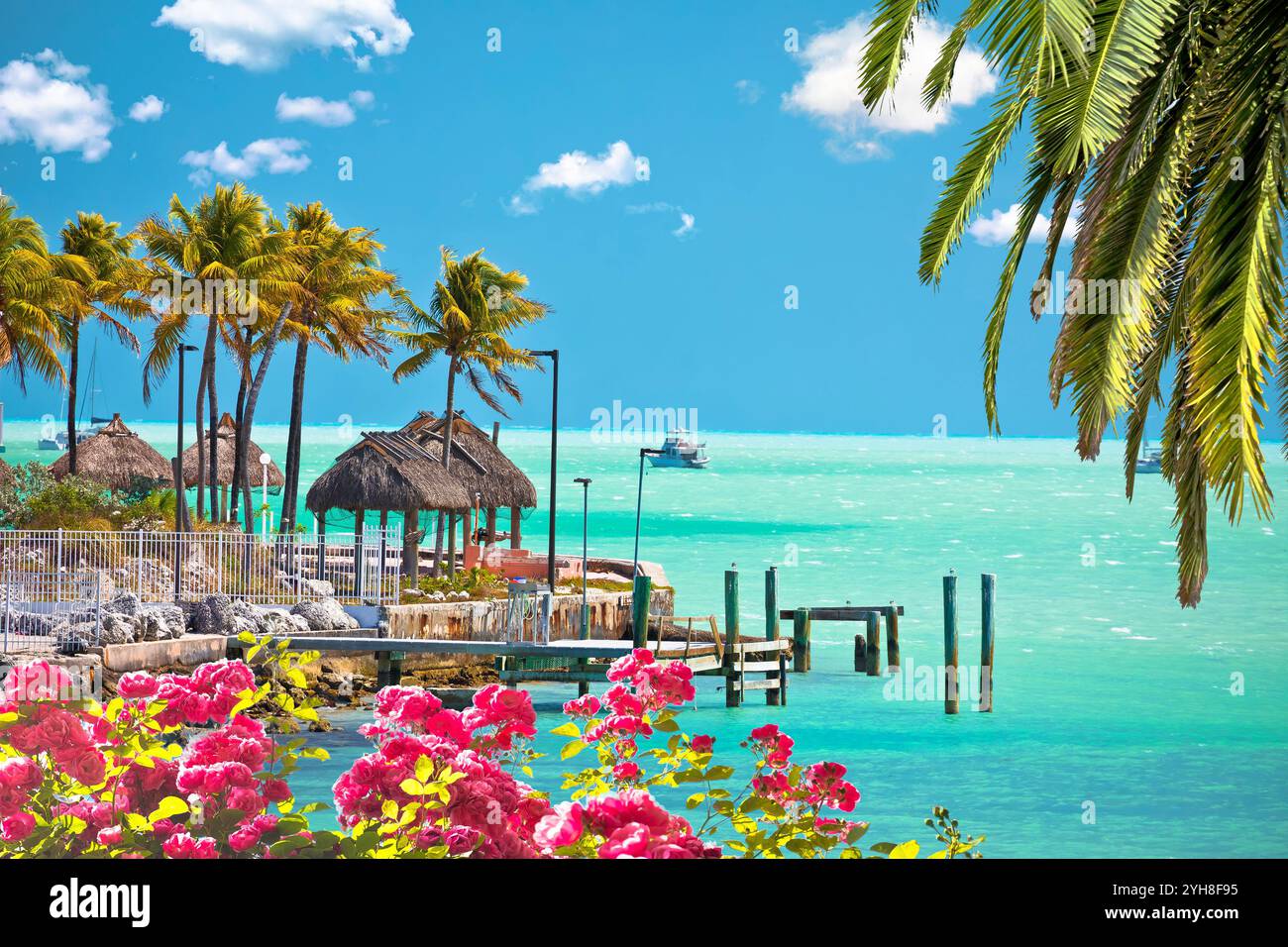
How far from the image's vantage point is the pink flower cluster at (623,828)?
115 inches

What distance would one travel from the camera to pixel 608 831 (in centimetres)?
310

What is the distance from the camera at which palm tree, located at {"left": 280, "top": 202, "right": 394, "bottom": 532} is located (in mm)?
36000

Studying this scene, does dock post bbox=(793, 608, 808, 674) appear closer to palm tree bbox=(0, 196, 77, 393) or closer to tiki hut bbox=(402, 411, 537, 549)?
tiki hut bbox=(402, 411, 537, 549)

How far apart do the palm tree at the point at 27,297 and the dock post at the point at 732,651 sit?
18847mm

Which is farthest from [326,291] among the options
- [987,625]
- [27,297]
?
[987,625]

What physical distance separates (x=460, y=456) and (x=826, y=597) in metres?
26.6

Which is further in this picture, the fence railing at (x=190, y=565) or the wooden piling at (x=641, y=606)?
the wooden piling at (x=641, y=606)

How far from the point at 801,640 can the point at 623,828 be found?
1043 inches

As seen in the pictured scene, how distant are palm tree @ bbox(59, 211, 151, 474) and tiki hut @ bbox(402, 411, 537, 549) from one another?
8.66 metres

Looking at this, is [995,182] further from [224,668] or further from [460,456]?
[460,456]

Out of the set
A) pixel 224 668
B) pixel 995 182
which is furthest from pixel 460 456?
pixel 224 668

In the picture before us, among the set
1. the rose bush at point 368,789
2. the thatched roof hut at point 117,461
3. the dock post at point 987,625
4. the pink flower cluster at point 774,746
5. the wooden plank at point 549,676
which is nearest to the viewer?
the rose bush at point 368,789

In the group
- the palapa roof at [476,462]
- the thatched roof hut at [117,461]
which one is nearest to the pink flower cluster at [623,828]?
the palapa roof at [476,462]

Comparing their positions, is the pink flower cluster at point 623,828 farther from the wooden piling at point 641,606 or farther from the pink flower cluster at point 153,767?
the wooden piling at point 641,606
